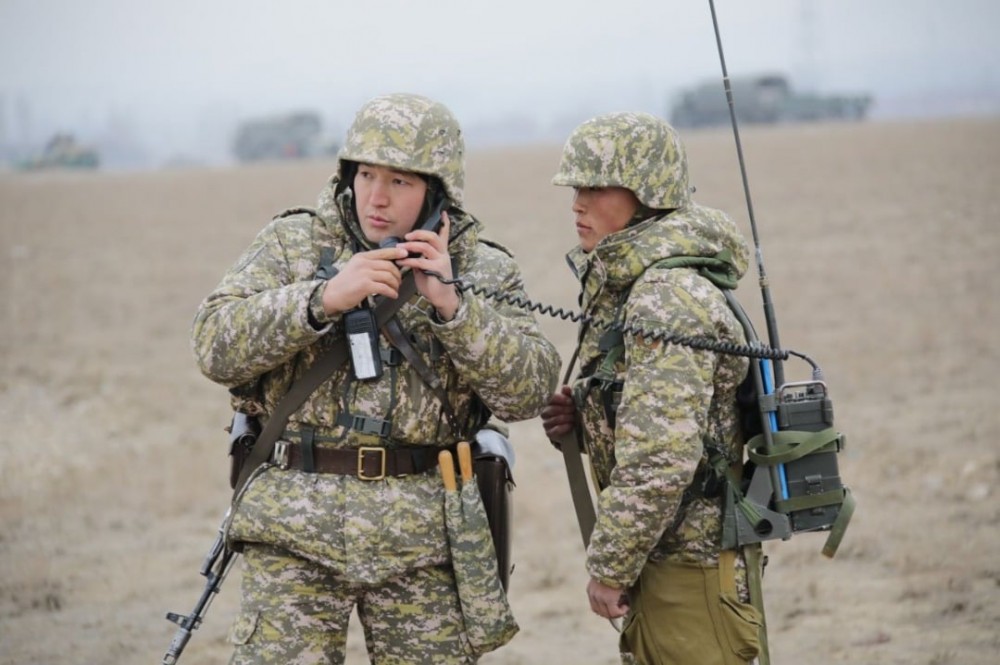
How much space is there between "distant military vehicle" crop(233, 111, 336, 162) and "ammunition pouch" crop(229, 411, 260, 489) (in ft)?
265

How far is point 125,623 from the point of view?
26.0 ft

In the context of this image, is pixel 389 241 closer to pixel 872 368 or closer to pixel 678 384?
pixel 678 384

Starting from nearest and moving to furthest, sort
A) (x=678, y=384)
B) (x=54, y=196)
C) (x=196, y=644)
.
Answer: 1. (x=678, y=384)
2. (x=196, y=644)
3. (x=54, y=196)

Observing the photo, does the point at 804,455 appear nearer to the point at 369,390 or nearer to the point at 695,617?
the point at 695,617

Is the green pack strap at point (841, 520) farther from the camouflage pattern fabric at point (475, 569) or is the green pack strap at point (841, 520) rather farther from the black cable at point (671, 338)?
the camouflage pattern fabric at point (475, 569)

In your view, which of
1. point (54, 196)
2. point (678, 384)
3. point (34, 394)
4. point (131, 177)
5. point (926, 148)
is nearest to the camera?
point (678, 384)

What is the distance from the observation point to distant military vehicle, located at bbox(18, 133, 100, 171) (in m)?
76.8

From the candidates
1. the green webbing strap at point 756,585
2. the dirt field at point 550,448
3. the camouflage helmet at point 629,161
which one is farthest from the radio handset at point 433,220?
the dirt field at point 550,448

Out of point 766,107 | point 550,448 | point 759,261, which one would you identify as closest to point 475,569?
point 759,261

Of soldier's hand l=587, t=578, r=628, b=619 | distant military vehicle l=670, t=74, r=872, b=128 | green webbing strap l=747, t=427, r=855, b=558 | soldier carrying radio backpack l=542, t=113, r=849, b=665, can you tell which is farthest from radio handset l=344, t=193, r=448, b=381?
distant military vehicle l=670, t=74, r=872, b=128

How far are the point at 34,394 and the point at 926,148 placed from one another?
3177 cm

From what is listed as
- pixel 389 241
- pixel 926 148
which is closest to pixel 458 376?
pixel 389 241

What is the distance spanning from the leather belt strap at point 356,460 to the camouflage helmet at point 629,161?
1.01 m

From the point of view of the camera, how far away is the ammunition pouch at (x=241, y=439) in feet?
14.9
